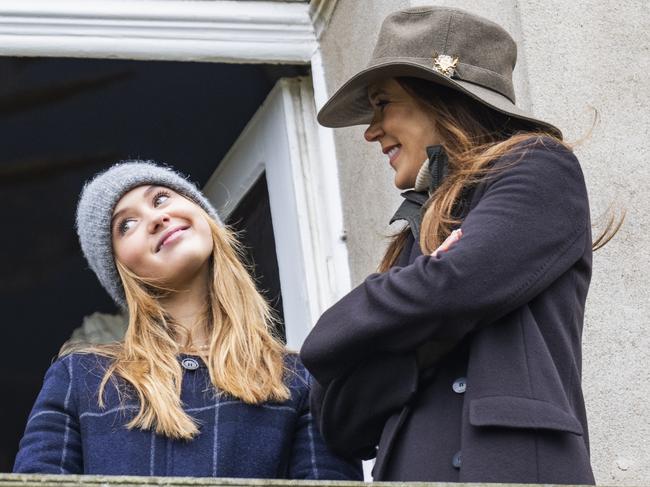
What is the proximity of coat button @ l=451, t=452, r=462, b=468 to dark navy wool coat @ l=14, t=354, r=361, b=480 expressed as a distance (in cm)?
55

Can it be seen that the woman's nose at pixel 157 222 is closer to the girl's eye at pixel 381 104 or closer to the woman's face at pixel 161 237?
the woman's face at pixel 161 237

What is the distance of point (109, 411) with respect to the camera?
3193 mm

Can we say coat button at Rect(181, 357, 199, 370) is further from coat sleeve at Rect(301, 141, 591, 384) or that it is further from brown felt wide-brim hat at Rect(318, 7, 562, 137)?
brown felt wide-brim hat at Rect(318, 7, 562, 137)

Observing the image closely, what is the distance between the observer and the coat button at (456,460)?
2680mm

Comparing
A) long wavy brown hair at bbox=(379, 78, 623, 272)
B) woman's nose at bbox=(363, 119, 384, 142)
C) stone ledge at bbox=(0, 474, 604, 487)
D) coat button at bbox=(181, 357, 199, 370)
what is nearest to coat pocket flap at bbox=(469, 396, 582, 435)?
long wavy brown hair at bbox=(379, 78, 623, 272)

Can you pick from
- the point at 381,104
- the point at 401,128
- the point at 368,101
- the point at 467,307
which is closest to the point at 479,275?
the point at 467,307

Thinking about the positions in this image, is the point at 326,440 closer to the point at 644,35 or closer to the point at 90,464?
the point at 90,464

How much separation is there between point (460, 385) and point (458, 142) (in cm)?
51

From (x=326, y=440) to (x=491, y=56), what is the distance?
2.73 ft

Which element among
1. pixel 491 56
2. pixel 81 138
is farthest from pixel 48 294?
pixel 491 56

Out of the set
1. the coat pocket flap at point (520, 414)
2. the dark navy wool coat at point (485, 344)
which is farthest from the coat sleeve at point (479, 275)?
the coat pocket flap at point (520, 414)

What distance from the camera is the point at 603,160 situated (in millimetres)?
3842

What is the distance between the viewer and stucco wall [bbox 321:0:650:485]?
3664mm

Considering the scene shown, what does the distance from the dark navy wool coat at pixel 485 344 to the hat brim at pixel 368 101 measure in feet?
0.48
